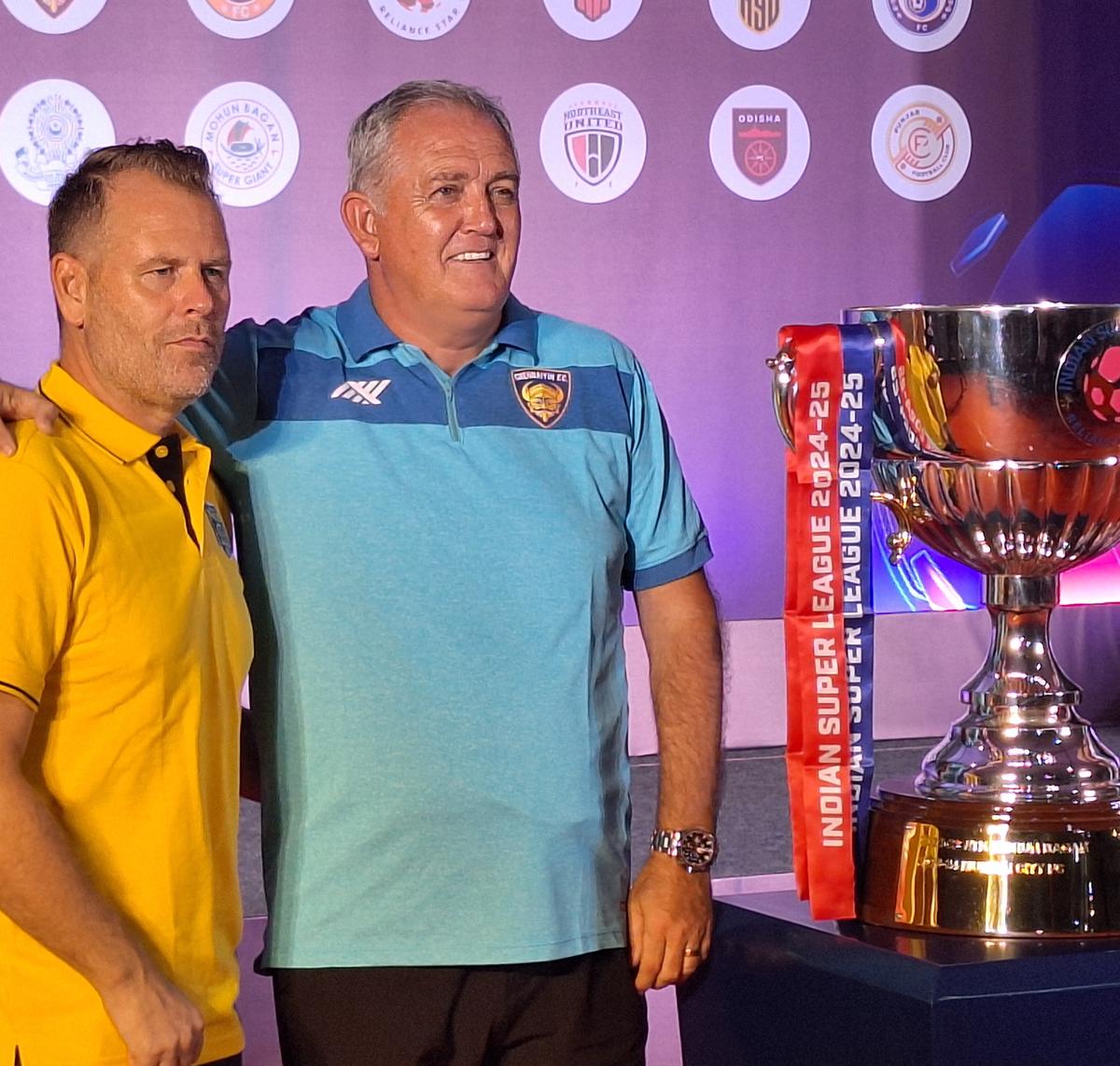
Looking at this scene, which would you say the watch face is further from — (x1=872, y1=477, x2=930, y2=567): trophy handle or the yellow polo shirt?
the yellow polo shirt

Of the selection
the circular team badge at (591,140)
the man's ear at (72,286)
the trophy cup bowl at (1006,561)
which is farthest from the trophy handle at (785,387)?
the circular team badge at (591,140)

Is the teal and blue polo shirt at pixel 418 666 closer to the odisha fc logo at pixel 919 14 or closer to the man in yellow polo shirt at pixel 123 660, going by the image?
the man in yellow polo shirt at pixel 123 660

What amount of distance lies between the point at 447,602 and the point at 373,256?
0.35m

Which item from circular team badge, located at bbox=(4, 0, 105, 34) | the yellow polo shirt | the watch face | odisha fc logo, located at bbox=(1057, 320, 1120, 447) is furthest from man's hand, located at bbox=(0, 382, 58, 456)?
circular team badge, located at bbox=(4, 0, 105, 34)

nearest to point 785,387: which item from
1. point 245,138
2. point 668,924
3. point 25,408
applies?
point 668,924

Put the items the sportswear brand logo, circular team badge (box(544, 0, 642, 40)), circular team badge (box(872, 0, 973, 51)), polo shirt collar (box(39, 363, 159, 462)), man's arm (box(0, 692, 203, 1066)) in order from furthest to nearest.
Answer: circular team badge (box(872, 0, 973, 51)), circular team badge (box(544, 0, 642, 40)), the sportswear brand logo, polo shirt collar (box(39, 363, 159, 462)), man's arm (box(0, 692, 203, 1066))

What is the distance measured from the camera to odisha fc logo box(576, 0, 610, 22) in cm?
422

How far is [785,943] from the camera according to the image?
4.58 feet

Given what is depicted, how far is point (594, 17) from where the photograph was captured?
4.23m

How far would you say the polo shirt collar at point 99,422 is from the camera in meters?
1.31

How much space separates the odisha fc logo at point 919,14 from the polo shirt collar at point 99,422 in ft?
11.6

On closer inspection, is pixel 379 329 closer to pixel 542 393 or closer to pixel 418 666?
pixel 542 393

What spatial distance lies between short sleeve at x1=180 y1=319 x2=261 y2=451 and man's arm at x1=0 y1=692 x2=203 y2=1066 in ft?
1.25

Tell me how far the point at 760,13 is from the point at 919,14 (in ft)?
1.44
